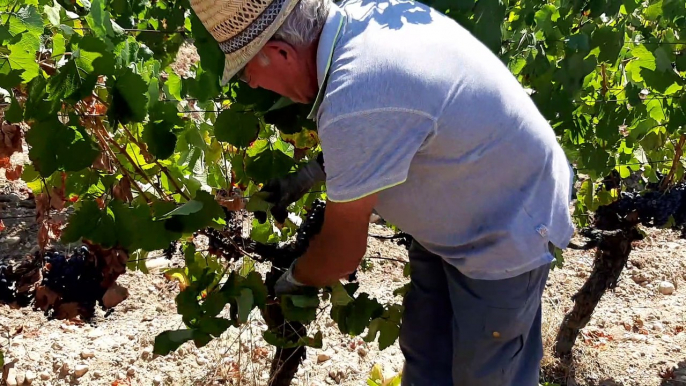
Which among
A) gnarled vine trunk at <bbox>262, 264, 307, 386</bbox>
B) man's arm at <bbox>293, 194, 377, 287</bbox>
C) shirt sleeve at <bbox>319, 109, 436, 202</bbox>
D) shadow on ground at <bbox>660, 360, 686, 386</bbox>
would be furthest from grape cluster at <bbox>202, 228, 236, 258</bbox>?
shadow on ground at <bbox>660, 360, 686, 386</bbox>

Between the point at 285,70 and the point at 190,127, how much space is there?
532 mm

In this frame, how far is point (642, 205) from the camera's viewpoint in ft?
9.28

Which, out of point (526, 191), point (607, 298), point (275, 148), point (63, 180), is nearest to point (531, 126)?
point (526, 191)

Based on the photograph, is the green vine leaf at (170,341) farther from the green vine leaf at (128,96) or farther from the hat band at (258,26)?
the hat band at (258,26)

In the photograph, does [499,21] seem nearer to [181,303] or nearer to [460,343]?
[460,343]

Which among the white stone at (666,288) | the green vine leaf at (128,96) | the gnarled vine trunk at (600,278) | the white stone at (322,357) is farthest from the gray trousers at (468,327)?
the white stone at (666,288)

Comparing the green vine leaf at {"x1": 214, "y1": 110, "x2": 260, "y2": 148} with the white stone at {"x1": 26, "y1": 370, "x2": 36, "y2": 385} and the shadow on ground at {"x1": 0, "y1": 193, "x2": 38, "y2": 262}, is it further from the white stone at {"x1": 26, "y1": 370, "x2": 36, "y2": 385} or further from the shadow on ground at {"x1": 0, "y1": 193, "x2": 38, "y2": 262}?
the shadow on ground at {"x1": 0, "y1": 193, "x2": 38, "y2": 262}

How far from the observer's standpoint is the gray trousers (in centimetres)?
170

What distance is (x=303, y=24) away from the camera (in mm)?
1339

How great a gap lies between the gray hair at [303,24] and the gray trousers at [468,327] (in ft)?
2.34

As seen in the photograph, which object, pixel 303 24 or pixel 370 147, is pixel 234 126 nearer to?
pixel 303 24

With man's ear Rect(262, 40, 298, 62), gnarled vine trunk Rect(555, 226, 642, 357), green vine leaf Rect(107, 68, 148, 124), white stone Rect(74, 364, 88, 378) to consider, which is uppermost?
man's ear Rect(262, 40, 298, 62)

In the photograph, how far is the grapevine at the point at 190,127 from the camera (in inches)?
58.0

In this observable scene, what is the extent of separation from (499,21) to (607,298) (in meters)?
2.68
